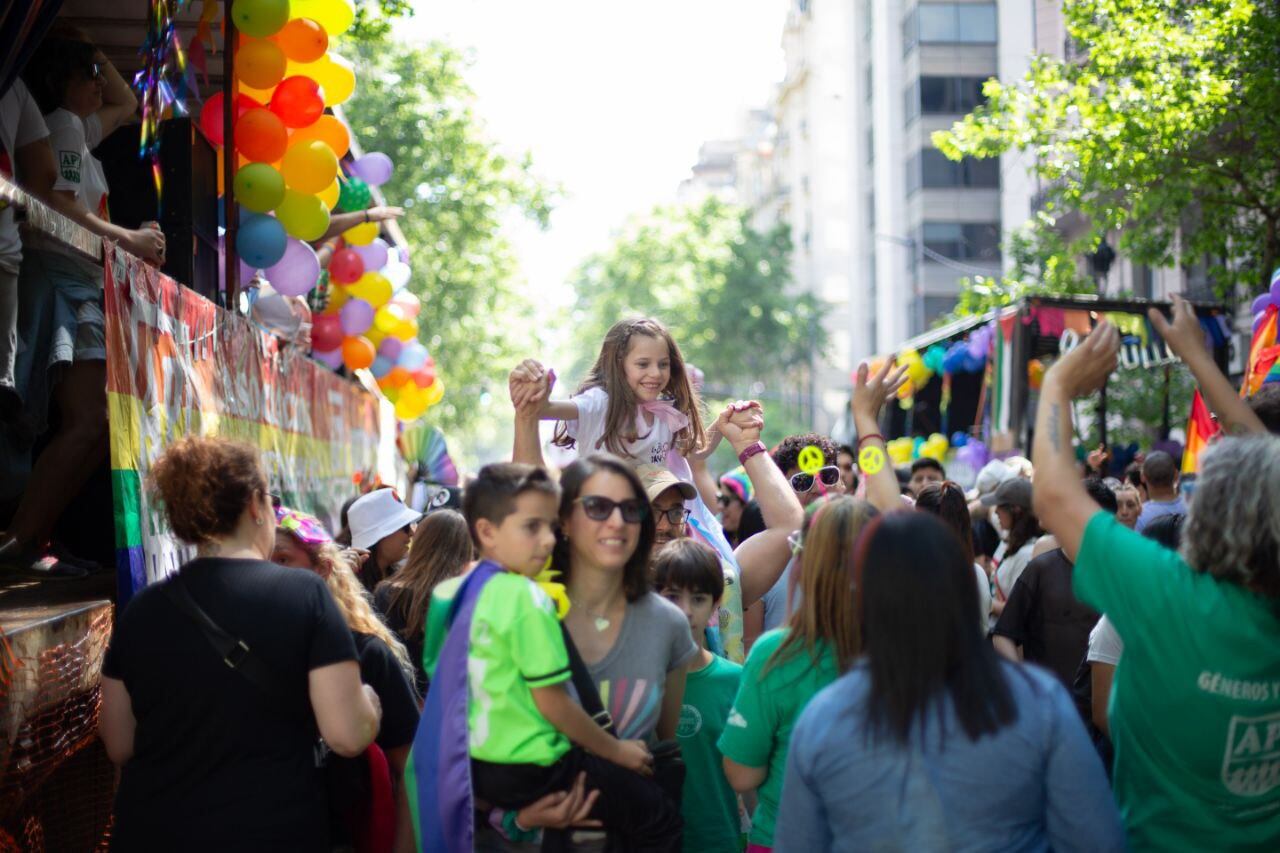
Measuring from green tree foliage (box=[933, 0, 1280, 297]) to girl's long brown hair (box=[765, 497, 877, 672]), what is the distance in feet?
39.7

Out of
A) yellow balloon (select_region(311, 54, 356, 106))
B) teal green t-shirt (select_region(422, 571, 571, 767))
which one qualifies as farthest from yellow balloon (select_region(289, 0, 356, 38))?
teal green t-shirt (select_region(422, 571, 571, 767))

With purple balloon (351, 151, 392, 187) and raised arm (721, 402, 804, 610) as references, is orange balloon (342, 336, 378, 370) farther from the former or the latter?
raised arm (721, 402, 804, 610)

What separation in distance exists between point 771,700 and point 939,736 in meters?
0.75

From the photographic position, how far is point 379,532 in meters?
6.75

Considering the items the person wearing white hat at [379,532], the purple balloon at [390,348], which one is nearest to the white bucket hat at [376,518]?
the person wearing white hat at [379,532]

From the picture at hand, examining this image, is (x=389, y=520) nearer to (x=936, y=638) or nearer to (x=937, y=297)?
(x=936, y=638)

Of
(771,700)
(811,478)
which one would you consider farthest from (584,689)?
(811,478)

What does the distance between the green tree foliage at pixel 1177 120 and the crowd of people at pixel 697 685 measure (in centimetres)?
1162

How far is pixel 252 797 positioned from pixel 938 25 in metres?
49.9

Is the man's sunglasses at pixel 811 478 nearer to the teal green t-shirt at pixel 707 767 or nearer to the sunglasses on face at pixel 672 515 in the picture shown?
the sunglasses on face at pixel 672 515

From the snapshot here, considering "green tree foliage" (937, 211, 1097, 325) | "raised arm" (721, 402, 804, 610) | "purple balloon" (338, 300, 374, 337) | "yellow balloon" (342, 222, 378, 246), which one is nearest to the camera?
"raised arm" (721, 402, 804, 610)

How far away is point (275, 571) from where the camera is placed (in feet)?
12.9

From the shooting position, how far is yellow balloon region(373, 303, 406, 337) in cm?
1460

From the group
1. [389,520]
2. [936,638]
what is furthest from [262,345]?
[936,638]
